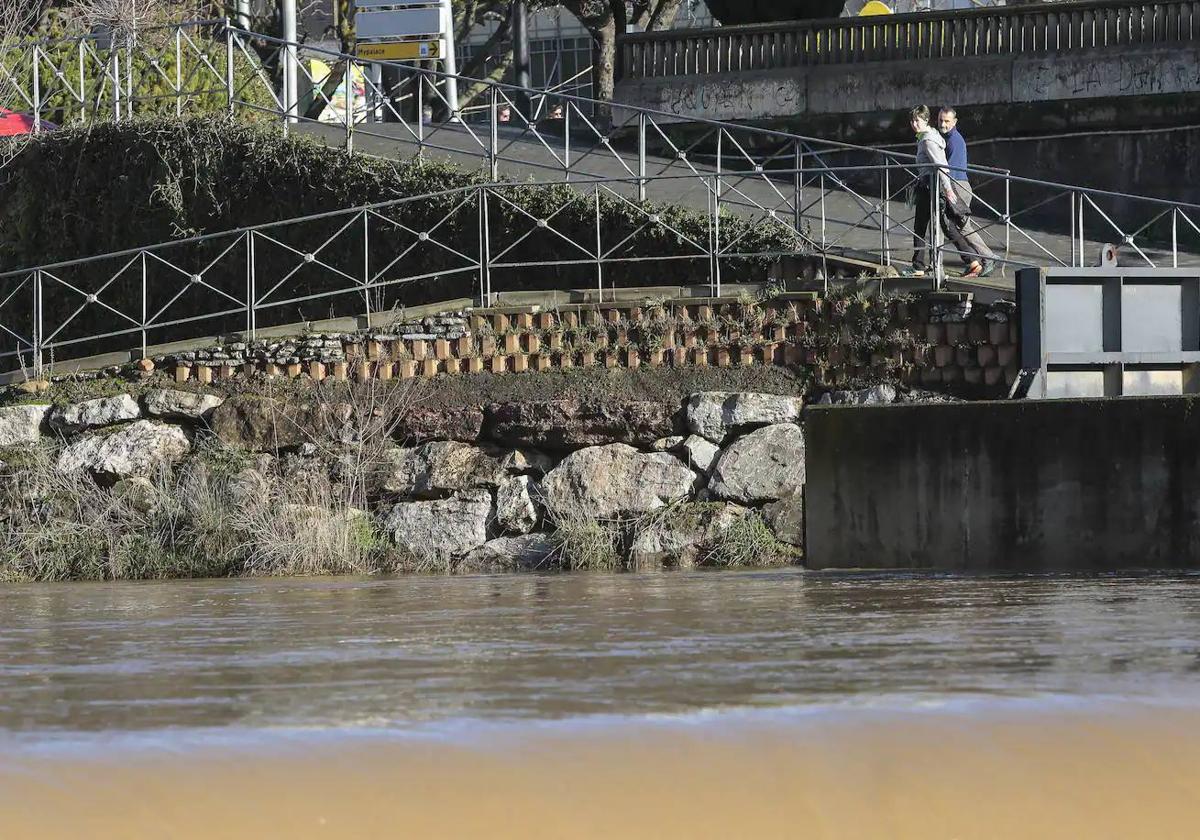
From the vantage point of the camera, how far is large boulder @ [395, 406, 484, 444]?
44.3 ft

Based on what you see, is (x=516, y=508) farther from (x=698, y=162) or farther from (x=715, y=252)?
(x=698, y=162)

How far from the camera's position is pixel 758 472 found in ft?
42.2

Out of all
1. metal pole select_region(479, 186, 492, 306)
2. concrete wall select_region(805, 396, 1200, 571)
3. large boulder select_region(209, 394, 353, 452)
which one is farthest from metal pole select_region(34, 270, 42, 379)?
concrete wall select_region(805, 396, 1200, 571)

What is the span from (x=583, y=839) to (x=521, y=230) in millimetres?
13107

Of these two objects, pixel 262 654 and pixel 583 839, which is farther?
pixel 262 654

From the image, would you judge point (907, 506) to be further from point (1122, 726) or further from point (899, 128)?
point (899, 128)

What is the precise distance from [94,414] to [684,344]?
4700 mm

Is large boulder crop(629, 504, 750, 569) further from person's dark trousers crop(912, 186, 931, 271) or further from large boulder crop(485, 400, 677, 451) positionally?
person's dark trousers crop(912, 186, 931, 271)

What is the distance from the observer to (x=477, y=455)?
13352 millimetres

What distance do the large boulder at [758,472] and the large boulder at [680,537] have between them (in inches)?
6.5

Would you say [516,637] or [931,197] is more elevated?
[931,197]

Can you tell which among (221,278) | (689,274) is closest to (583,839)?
(689,274)

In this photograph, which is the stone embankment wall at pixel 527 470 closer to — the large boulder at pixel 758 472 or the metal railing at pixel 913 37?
the large boulder at pixel 758 472

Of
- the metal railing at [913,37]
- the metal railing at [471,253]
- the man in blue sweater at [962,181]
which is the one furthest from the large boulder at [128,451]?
the metal railing at [913,37]
